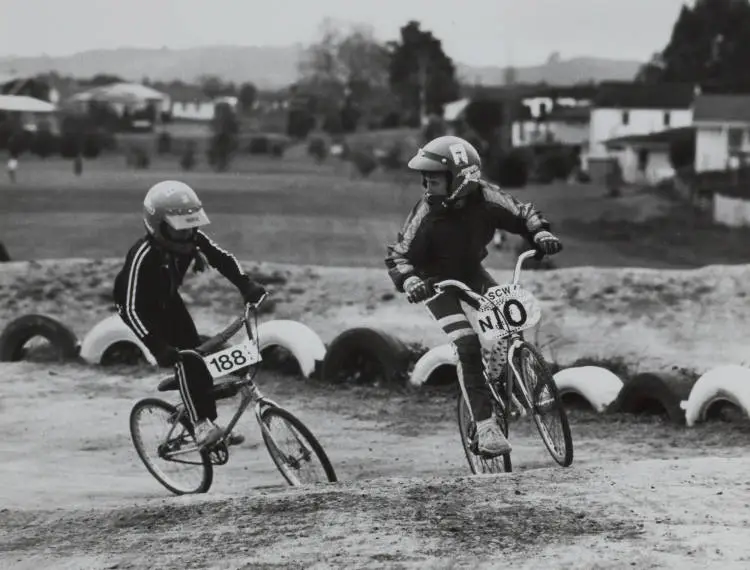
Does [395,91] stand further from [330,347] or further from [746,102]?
[330,347]

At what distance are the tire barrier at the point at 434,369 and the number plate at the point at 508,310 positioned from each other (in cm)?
381

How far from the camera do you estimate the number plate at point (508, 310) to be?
293 inches

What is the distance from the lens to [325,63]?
19.3m

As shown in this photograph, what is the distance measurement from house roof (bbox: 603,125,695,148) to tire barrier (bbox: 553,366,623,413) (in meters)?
10.0

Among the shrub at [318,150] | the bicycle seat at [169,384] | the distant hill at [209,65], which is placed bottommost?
the bicycle seat at [169,384]

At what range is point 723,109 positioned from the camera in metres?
20.7

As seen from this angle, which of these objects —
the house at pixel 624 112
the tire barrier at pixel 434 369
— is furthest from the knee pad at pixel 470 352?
the house at pixel 624 112

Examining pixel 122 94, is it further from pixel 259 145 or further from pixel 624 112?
pixel 624 112

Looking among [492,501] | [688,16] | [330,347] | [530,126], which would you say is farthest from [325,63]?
[492,501]

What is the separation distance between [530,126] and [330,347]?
9025 mm

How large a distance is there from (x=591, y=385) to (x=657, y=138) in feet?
38.2

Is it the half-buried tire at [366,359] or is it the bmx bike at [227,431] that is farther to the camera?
the half-buried tire at [366,359]

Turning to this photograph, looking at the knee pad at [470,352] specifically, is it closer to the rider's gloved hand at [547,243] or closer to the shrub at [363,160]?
the rider's gloved hand at [547,243]

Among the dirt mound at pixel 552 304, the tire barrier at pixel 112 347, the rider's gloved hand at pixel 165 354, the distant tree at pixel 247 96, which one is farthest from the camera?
the distant tree at pixel 247 96
